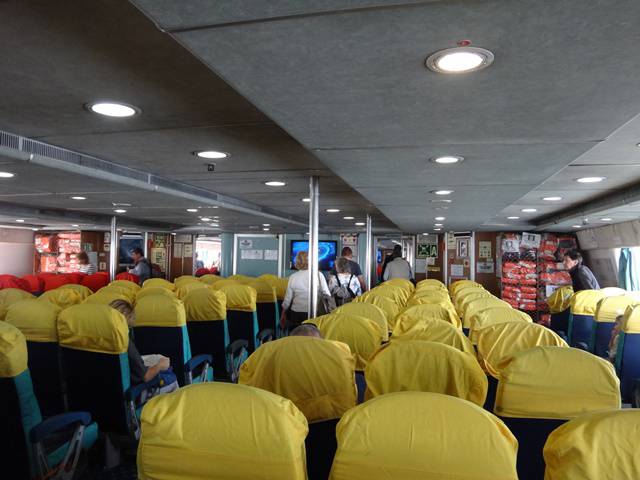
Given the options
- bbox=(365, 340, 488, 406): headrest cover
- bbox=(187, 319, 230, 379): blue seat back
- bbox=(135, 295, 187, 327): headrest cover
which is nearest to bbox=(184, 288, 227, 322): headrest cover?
bbox=(187, 319, 230, 379): blue seat back

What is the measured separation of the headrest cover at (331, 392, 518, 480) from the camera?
1.23 meters

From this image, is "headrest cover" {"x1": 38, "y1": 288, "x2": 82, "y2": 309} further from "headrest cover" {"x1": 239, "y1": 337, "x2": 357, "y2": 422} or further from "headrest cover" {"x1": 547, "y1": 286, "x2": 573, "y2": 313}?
"headrest cover" {"x1": 547, "y1": 286, "x2": 573, "y2": 313}

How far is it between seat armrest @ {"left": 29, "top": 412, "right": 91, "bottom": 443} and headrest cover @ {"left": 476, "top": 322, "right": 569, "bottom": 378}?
2653 mm

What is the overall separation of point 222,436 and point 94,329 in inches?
88.9

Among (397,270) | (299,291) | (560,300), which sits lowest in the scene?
(560,300)

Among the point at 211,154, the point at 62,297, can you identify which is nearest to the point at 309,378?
the point at 211,154

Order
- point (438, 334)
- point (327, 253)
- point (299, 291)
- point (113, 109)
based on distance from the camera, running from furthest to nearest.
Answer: point (327, 253) < point (299, 291) < point (438, 334) < point (113, 109)

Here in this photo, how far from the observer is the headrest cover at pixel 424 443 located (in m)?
1.23

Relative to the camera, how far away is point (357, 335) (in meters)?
3.69

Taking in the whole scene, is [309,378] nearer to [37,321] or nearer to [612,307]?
[37,321]

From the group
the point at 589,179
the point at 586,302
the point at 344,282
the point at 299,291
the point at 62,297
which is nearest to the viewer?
the point at 589,179

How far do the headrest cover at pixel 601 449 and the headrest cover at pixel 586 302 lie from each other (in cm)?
607

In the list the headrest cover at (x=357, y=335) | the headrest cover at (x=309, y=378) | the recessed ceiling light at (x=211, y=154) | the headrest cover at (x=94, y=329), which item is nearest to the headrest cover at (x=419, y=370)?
the headrest cover at (x=309, y=378)

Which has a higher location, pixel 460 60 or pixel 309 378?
pixel 460 60
